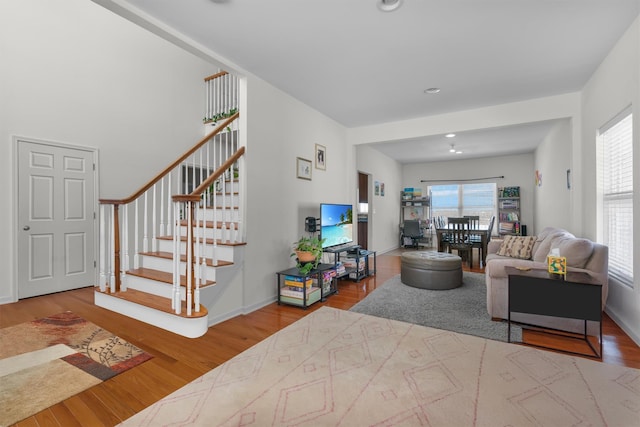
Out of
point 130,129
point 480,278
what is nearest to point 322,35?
point 130,129

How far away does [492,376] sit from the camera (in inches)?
75.9

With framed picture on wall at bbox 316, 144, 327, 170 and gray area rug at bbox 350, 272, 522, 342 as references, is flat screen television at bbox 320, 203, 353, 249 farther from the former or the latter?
gray area rug at bbox 350, 272, 522, 342

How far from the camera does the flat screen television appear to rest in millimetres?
3998

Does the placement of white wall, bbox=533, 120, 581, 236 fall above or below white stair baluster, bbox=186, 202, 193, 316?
above

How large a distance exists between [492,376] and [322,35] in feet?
9.45

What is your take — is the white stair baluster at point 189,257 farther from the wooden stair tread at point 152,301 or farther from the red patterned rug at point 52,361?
the red patterned rug at point 52,361

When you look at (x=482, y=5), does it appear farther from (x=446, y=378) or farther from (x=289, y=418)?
(x=289, y=418)

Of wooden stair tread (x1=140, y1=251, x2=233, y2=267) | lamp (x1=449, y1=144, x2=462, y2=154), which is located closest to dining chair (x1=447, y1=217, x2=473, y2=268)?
lamp (x1=449, y1=144, x2=462, y2=154)

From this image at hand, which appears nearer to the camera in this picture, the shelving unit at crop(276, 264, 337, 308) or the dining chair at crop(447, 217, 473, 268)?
the shelving unit at crop(276, 264, 337, 308)

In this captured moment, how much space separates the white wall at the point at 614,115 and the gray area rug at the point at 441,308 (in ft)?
3.02

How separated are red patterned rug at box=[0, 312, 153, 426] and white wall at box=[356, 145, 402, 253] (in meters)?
4.95

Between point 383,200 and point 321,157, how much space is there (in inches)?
141

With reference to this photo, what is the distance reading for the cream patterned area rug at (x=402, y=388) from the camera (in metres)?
1.54

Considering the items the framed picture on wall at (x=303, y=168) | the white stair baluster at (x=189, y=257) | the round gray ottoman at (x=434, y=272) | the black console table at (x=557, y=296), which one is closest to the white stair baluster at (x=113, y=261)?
the white stair baluster at (x=189, y=257)
